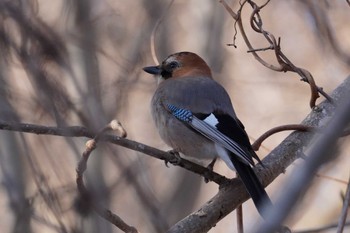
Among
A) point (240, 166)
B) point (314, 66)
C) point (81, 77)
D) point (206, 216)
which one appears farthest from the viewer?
point (314, 66)

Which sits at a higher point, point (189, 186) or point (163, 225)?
point (163, 225)

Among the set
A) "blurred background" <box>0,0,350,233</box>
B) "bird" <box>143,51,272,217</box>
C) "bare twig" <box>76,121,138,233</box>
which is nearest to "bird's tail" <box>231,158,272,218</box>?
"bird" <box>143,51,272,217</box>

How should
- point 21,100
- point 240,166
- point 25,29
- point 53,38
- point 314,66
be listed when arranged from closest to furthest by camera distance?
point 25,29 → point 53,38 → point 240,166 → point 21,100 → point 314,66

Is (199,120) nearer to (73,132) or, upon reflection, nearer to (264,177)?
(264,177)

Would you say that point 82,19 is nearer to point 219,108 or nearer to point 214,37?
point 219,108

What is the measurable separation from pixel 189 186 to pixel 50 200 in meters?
2.72

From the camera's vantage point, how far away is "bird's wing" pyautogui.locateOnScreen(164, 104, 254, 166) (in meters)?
2.99

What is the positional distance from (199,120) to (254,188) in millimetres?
879

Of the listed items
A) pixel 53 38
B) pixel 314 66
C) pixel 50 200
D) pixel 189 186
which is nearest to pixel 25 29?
pixel 53 38

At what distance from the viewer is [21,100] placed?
10.4 ft

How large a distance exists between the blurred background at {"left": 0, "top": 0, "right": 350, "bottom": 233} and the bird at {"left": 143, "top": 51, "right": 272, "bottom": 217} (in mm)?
197

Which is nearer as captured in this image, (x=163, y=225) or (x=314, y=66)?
(x=163, y=225)

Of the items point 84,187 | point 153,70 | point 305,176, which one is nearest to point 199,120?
point 153,70

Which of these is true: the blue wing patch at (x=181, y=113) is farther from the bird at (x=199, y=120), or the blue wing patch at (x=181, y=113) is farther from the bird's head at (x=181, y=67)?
the bird's head at (x=181, y=67)
